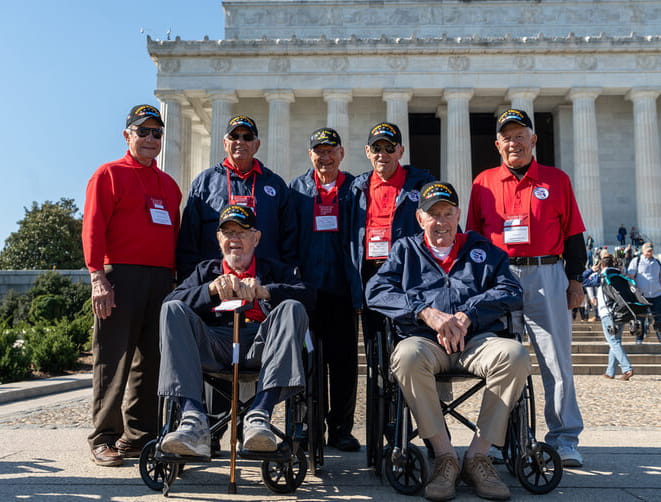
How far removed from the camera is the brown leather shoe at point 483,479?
3768 millimetres

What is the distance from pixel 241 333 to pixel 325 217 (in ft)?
5.74

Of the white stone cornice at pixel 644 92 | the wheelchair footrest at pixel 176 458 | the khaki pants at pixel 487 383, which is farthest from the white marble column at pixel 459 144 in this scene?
the wheelchair footrest at pixel 176 458

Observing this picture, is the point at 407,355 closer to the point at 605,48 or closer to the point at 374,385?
the point at 374,385

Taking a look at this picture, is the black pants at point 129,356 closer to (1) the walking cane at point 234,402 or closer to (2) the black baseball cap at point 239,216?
(2) the black baseball cap at point 239,216

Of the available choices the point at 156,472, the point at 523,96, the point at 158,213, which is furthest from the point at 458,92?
the point at 156,472

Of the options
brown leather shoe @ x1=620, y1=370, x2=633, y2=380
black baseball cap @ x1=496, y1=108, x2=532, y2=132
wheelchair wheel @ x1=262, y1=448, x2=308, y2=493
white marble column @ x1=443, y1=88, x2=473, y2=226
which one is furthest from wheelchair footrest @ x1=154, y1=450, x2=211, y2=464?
white marble column @ x1=443, y1=88, x2=473, y2=226

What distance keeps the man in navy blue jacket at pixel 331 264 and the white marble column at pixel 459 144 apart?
27.7 meters

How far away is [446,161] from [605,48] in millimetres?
10841

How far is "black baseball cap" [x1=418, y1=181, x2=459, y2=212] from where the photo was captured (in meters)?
4.50

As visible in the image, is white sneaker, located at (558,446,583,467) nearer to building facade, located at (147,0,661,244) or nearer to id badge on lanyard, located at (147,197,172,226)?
id badge on lanyard, located at (147,197,172,226)

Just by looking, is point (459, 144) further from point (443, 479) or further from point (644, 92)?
point (443, 479)

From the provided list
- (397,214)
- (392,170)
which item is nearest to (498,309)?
(397,214)

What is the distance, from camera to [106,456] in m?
4.70

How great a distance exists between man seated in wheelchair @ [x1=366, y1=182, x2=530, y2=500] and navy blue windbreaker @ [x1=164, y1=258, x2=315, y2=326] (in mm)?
562
